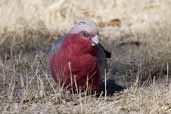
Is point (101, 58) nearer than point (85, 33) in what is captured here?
No

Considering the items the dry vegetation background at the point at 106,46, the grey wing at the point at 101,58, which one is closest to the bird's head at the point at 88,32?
the grey wing at the point at 101,58

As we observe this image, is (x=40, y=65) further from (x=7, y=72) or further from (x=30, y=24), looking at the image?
(x=30, y=24)

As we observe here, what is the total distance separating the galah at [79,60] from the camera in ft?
13.6

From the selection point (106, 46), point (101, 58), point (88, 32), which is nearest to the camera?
point (88, 32)

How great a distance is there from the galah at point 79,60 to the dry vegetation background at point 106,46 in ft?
0.33

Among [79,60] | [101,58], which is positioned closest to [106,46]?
[101,58]

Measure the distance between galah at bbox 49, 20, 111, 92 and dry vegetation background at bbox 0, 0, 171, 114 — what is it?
10 centimetres

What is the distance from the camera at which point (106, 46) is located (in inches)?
260

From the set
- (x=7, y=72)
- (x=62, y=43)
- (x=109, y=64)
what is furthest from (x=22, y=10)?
(x=62, y=43)

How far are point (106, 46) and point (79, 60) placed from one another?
2.43m

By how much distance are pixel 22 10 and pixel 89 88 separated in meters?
3.34

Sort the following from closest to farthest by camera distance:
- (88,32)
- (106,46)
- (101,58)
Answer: (88,32), (101,58), (106,46)

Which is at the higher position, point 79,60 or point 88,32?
point 88,32

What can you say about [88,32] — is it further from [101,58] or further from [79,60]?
[101,58]
